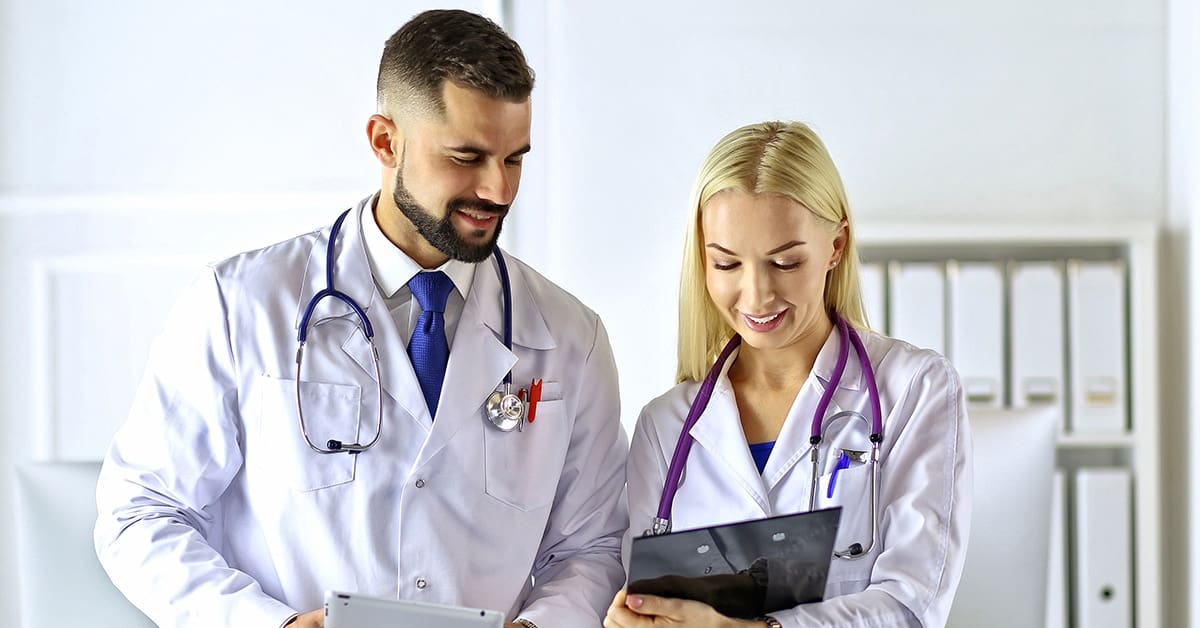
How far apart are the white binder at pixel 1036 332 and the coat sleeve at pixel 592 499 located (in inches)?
61.0

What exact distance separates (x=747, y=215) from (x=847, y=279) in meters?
0.26

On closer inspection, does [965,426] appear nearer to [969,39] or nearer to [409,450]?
[409,450]

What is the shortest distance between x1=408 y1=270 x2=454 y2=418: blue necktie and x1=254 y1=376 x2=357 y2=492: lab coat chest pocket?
102mm

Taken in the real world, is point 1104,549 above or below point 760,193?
below

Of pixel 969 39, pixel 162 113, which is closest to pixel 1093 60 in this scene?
pixel 969 39

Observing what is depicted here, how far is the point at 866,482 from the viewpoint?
1643 millimetres

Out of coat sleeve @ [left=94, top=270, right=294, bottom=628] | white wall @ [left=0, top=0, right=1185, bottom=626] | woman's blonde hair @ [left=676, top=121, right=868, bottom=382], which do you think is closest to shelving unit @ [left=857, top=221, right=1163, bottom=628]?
white wall @ [left=0, top=0, right=1185, bottom=626]

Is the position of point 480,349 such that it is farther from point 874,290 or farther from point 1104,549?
point 1104,549

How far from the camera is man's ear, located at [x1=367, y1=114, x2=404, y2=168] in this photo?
67.4 inches

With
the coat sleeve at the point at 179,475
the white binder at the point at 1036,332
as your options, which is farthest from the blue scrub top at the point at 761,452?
the white binder at the point at 1036,332

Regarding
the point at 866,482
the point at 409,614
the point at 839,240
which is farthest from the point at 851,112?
the point at 409,614

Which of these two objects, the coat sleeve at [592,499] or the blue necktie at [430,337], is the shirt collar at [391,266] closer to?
the blue necktie at [430,337]

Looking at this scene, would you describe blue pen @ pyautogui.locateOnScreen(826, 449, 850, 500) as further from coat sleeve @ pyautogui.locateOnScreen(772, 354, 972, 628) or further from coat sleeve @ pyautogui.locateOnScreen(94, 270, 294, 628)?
coat sleeve @ pyautogui.locateOnScreen(94, 270, 294, 628)

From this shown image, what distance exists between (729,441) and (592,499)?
266 millimetres
